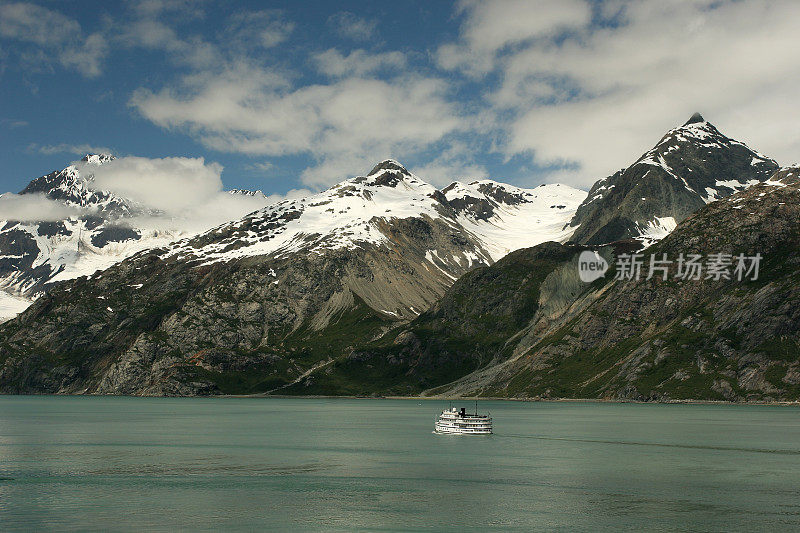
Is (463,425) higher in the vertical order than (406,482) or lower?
lower

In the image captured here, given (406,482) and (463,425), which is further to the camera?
(463,425)

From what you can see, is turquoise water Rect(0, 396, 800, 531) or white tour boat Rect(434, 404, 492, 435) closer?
turquoise water Rect(0, 396, 800, 531)

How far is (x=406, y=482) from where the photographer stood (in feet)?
325

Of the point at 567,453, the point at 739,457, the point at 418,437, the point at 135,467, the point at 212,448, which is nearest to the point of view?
the point at 135,467

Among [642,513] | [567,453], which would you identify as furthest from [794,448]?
[642,513]

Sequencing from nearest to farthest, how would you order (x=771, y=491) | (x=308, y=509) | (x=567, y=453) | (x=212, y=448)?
1. (x=308, y=509)
2. (x=771, y=491)
3. (x=567, y=453)
4. (x=212, y=448)

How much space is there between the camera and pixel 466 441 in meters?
162

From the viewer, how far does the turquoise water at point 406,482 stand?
244 feet

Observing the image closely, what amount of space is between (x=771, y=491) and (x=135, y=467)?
292 feet

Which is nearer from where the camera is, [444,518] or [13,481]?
[444,518]

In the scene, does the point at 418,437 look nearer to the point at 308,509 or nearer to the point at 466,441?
the point at 466,441

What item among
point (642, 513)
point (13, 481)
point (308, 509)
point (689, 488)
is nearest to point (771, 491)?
point (689, 488)

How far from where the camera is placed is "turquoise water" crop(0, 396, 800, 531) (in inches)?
2926

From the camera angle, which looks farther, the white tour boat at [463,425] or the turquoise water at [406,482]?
the white tour boat at [463,425]
